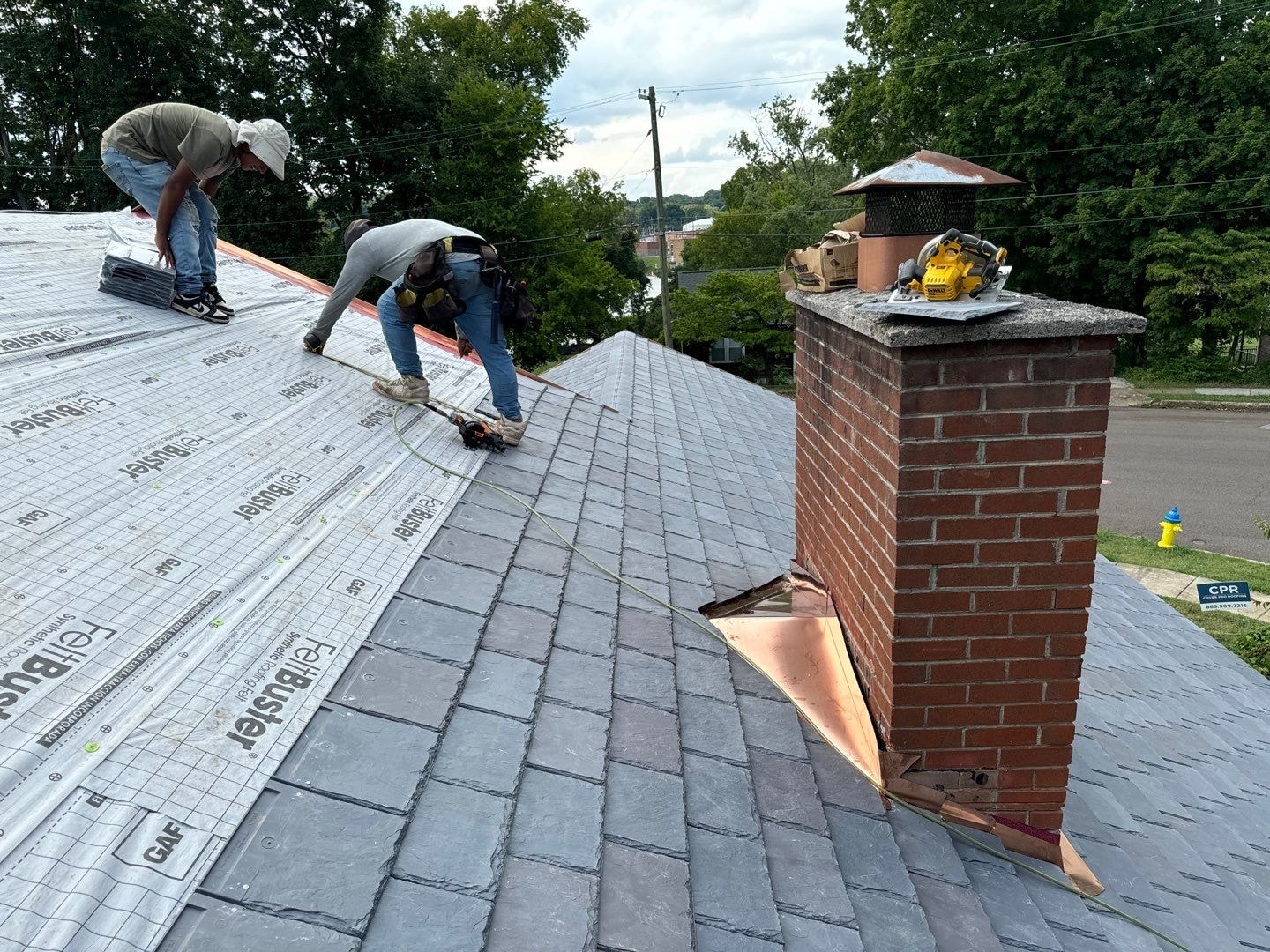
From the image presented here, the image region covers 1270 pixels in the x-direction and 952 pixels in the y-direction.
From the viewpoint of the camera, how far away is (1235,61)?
25438 millimetres

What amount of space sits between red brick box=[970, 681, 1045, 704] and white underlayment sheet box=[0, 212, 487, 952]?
182 centimetres

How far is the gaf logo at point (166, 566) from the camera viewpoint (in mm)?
2480

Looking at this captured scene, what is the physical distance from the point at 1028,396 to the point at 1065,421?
126 mm

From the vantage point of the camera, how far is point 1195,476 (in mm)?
18078

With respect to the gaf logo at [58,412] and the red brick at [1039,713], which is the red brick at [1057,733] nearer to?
the red brick at [1039,713]

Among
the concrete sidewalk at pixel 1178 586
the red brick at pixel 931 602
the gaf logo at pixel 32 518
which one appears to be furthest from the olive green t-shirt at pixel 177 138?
the concrete sidewalk at pixel 1178 586

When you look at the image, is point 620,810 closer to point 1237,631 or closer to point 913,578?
point 913,578

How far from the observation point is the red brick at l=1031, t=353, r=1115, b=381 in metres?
2.23

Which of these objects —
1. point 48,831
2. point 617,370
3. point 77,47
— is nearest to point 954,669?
point 48,831

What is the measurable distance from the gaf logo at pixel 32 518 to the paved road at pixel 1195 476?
16.1 meters

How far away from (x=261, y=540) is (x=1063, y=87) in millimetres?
31334

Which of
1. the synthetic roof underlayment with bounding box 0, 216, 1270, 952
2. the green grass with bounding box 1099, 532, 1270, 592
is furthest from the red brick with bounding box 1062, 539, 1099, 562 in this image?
the green grass with bounding box 1099, 532, 1270, 592

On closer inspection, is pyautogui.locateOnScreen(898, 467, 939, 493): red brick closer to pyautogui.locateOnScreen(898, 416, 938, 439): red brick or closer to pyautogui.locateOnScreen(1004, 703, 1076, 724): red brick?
pyautogui.locateOnScreen(898, 416, 938, 439): red brick

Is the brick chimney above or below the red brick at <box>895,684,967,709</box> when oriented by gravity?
above
